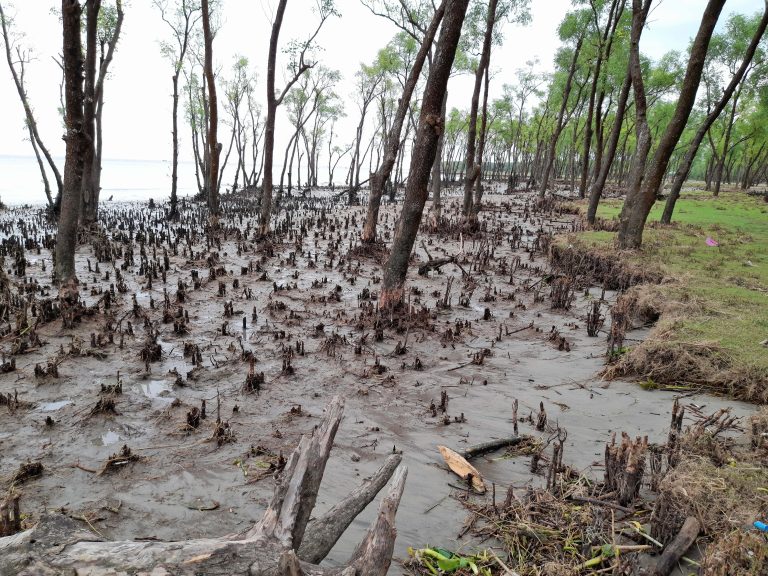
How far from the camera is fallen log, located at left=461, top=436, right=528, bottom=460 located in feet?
10.6

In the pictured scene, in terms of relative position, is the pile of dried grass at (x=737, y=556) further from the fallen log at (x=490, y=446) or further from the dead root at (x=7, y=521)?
the dead root at (x=7, y=521)

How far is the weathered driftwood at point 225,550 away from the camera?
1.48 metres

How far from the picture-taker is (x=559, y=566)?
208 centimetres

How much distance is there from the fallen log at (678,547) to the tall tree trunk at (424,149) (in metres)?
4.40

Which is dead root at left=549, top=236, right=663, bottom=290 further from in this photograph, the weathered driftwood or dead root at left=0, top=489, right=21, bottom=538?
dead root at left=0, top=489, right=21, bottom=538

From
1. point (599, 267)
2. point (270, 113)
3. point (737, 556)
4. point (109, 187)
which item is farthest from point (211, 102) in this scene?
point (109, 187)

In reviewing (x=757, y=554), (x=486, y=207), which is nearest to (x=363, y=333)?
(x=757, y=554)

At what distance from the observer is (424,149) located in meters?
5.80

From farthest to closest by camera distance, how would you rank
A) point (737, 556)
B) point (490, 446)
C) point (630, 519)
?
point (490, 446)
point (630, 519)
point (737, 556)

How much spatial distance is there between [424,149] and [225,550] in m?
5.16

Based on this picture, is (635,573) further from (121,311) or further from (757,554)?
(121,311)

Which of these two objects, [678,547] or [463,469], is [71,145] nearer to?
[463,469]

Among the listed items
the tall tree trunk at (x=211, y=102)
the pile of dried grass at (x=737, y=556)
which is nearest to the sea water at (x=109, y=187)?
the tall tree trunk at (x=211, y=102)

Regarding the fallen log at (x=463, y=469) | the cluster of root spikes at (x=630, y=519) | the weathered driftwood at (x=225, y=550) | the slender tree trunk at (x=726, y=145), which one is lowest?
the fallen log at (x=463, y=469)
